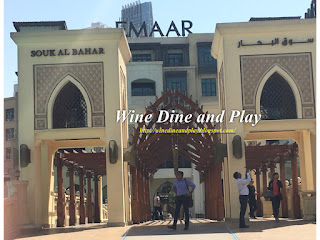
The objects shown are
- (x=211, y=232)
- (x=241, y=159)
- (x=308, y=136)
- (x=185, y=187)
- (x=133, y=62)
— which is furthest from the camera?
(x=133, y=62)

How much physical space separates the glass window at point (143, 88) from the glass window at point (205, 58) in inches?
201

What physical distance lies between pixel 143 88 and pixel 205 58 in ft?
21.0

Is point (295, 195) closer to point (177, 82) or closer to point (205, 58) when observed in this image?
point (177, 82)

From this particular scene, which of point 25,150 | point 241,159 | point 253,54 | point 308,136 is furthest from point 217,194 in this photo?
point 25,150

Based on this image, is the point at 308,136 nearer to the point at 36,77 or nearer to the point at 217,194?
the point at 217,194

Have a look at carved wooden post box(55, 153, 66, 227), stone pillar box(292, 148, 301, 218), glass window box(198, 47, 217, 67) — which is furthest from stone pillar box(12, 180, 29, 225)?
glass window box(198, 47, 217, 67)

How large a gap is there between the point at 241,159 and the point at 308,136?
10.0 ft

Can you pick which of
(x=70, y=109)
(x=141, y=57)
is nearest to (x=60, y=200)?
(x=70, y=109)

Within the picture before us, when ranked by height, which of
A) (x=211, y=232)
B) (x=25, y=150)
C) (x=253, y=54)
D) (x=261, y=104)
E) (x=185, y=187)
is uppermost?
(x=253, y=54)

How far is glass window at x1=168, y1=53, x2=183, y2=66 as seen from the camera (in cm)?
5272

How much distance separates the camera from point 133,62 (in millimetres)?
49500

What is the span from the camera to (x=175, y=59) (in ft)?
173

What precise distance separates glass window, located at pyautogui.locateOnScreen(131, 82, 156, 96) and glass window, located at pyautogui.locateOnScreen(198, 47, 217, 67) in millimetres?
5117

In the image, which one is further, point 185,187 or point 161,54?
point 161,54
